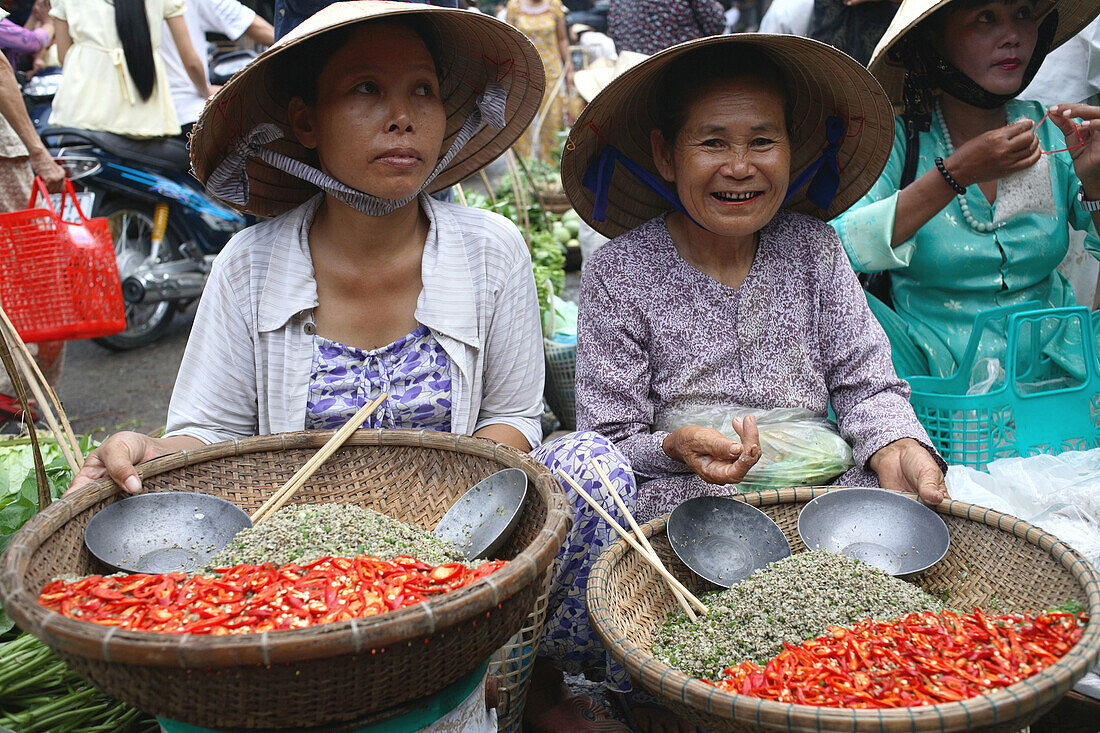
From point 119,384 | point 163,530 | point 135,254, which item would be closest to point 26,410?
point 163,530

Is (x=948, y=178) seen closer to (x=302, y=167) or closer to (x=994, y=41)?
(x=994, y=41)

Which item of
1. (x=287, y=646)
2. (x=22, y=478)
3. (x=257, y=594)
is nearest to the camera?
(x=287, y=646)

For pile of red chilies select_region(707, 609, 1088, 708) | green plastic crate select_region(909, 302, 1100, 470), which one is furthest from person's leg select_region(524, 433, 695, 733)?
green plastic crate select_region(909, 302, 1100, 470)

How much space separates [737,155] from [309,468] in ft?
3.57

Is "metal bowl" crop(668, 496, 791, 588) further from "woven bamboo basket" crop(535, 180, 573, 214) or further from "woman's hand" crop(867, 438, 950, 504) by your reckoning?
"woven bamboo basket" crop(535, 180, 573, 214)

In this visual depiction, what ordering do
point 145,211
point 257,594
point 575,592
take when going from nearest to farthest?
point 257,594 < point 575,592 < point 145,211

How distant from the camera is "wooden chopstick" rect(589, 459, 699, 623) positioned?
1.57m

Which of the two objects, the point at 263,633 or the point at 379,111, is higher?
the point at 379,111

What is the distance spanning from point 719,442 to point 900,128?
4.23 ft

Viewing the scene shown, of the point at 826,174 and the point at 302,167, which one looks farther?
the point at 826,174

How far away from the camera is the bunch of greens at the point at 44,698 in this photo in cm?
154

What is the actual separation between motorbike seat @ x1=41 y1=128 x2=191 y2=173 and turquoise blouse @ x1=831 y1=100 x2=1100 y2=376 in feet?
12.3

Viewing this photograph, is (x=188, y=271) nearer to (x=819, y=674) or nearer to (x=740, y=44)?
(x=740, y=44)

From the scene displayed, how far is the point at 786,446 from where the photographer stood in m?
1.95
